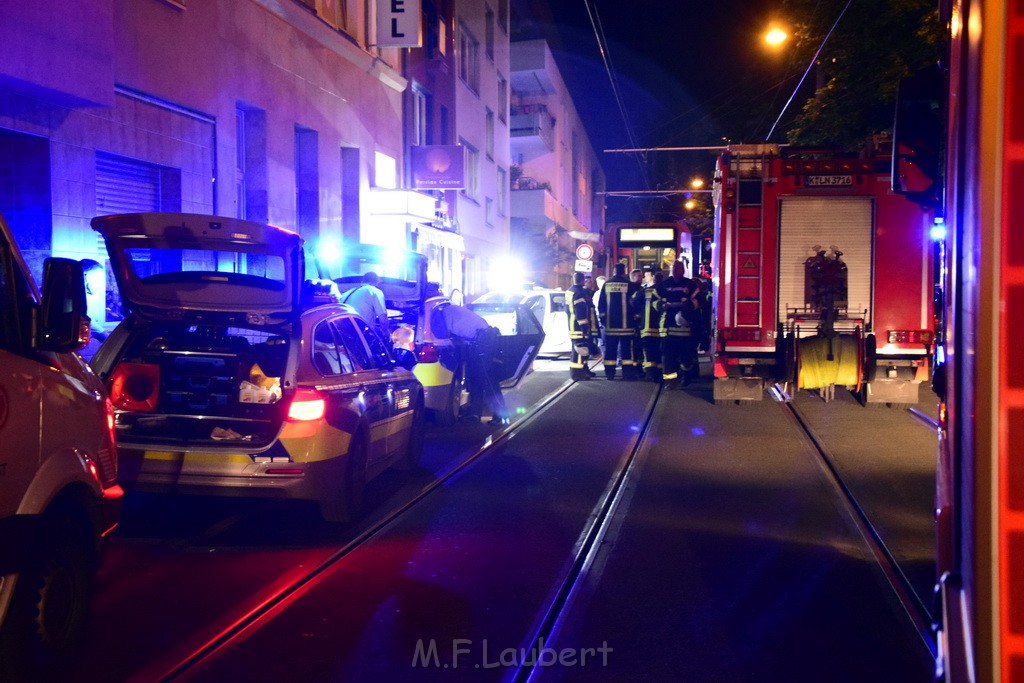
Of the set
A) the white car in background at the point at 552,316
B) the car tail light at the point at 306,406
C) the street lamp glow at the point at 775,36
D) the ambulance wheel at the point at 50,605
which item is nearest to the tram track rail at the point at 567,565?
the ambulance wheel at the point at 50,605

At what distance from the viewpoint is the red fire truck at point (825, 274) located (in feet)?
46.2

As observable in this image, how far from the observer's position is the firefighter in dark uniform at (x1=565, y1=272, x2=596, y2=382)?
18828mm

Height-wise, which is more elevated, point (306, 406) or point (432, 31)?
point (432, 31)

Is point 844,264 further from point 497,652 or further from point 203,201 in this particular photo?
point 497,652

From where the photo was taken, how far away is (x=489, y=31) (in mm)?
35906

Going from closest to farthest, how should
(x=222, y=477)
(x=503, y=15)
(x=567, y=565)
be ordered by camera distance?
(x=567, y=565)
(x=222, y=477)
(x=503, y=15)

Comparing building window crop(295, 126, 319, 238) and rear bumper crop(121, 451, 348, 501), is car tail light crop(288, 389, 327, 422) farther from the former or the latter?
building window crop(295, 126, 319, 238)

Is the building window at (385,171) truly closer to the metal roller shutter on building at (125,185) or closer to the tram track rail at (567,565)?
the metal roller shutter on building at (125,185)

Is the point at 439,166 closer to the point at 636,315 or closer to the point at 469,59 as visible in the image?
the point at 636,315

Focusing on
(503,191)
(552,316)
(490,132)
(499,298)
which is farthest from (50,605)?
(503,191)

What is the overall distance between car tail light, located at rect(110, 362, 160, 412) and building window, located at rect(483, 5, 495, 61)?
95.7 ft

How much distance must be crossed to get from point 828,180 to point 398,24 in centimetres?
1090

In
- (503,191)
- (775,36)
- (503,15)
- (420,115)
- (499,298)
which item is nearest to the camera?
(775,36)

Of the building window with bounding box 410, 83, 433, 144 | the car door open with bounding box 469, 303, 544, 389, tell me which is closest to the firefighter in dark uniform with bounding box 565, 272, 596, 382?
the car door open with bounding box 469, 303, 544, 389
